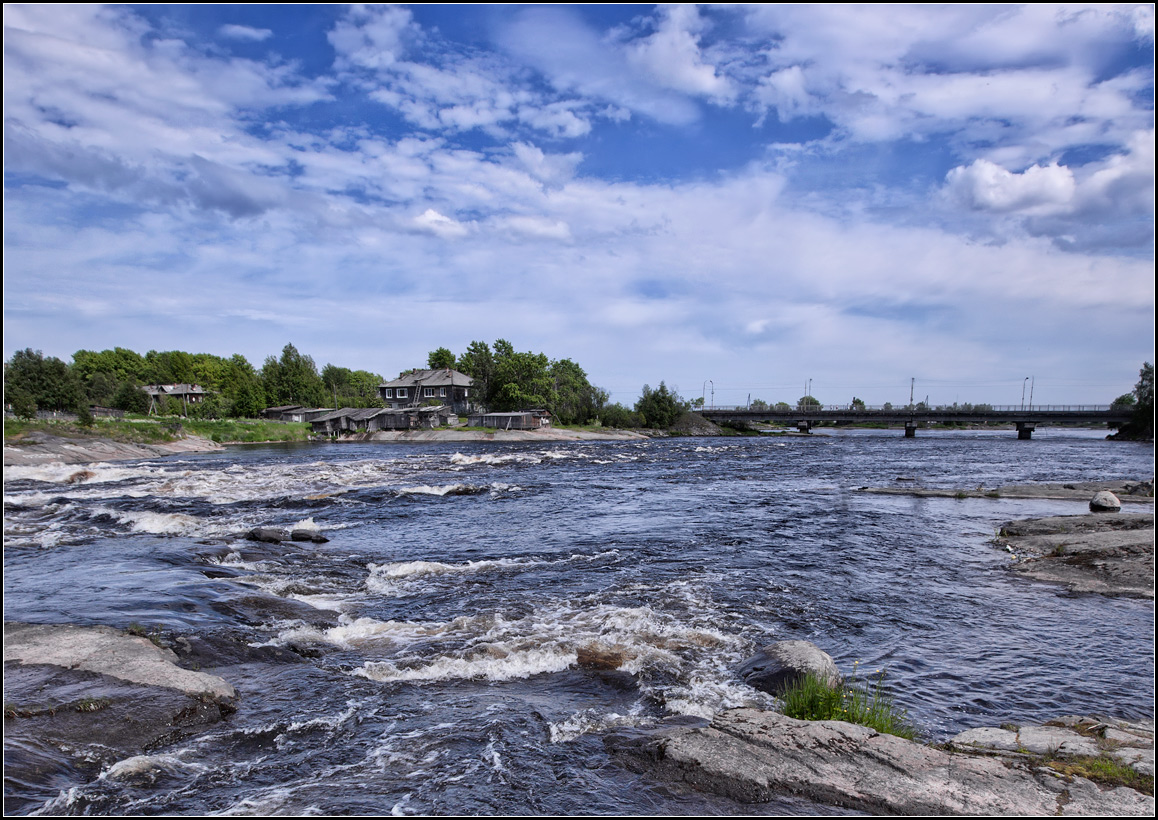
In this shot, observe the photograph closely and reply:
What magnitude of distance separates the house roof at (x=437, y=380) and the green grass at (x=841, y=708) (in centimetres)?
10833

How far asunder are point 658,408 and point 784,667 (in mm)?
101946

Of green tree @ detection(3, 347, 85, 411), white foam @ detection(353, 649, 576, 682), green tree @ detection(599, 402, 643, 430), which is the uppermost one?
green tree @ detection(3, 347, 85, 411)

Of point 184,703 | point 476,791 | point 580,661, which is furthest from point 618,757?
point 184,703

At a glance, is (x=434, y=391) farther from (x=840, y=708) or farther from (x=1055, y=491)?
(x=840, y=708)

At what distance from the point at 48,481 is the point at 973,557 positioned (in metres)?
52.1

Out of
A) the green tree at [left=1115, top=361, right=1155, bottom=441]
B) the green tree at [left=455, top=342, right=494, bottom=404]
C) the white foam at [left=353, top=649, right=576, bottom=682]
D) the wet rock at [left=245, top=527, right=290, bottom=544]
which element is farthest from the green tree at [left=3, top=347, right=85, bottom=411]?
the green tree at [left=1115, top=361, right=1155, bottom=441]

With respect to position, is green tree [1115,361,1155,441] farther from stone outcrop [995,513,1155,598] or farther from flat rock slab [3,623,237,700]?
flat rock slab [3,623,237,700]

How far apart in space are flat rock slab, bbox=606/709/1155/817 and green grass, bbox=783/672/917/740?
16.3 inches

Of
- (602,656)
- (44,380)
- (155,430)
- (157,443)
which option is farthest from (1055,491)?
(44,380)

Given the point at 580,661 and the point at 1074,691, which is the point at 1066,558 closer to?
the point at 1074,691

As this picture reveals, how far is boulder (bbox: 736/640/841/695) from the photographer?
31.4 feet

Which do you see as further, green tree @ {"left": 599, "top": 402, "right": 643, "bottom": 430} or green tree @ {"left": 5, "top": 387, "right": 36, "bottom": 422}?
green tree @ {"left": 599, "top": 402, "right": 643, "bottom": 430}

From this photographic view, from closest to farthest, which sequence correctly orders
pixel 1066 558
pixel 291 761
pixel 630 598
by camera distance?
pixel 291 761, pixel 630 598, pixel 1066 558

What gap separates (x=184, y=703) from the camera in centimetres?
861
